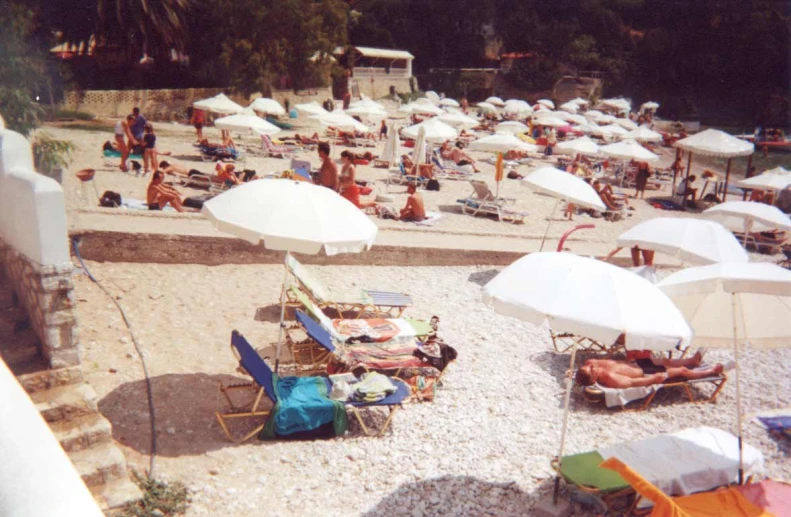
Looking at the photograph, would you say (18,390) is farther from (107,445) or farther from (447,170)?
(447,170)

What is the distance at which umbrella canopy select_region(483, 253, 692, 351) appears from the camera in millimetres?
4309

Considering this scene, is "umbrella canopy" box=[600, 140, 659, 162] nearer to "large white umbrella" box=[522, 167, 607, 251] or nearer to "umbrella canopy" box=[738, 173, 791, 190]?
"umbrella canopy" box=[738, 173, 791, 190]

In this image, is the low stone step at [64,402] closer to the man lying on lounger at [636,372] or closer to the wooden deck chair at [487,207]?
the man lying on lounger at [636,372]

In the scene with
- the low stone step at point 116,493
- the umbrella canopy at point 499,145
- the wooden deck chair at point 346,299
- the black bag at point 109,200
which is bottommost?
the low stone step at point 116,493

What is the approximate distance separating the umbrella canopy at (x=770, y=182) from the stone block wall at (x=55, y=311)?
16.4 m

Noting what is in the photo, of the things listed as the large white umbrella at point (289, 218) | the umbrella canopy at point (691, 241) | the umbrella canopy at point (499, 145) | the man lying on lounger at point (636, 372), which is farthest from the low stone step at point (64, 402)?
the umbrella canopy at point (499, 145)

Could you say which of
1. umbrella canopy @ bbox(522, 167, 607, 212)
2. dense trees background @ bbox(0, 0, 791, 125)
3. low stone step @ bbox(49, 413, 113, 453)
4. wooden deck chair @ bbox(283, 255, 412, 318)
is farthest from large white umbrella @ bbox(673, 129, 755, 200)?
dense trees background @ bbox(0, 0, 791, 125)

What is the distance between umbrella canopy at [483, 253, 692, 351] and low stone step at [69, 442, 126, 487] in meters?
2.78

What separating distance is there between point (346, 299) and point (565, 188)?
4.39 meters

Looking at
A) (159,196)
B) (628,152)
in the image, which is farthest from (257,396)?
(628,152)

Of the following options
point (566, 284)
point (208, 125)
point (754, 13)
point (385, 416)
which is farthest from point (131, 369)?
point (754, 13)

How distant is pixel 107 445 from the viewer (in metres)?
4.41

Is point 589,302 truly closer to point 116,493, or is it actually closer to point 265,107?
point 116,493

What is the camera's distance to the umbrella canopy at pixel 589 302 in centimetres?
431
